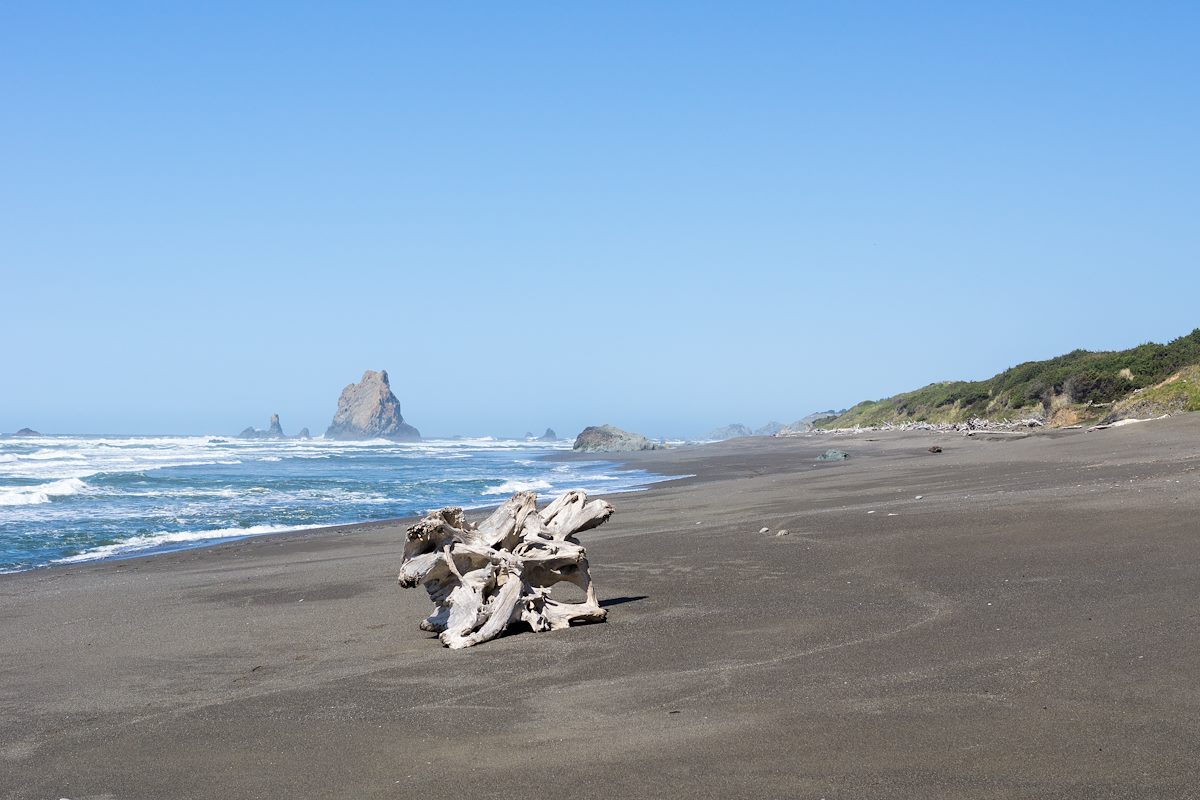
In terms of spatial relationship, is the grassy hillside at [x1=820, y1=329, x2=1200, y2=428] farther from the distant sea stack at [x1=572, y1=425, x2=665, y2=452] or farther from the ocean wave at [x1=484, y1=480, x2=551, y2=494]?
the distant sea stack at [x1=572, y1=425, x2=665, y2=452]

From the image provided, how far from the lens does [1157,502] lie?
10.2 meters

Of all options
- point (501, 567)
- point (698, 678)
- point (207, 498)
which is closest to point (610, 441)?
point (207, 498)

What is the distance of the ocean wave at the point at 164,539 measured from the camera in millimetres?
15898

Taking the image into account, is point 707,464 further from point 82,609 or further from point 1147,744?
point 1147,744

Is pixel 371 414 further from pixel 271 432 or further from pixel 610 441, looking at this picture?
pixel 610 441

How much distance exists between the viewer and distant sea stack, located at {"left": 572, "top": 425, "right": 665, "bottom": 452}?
70562 mm

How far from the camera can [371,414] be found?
5787 inches

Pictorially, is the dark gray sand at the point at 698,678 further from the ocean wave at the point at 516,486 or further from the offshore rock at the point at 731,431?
the offshore rock at the point at 731,431

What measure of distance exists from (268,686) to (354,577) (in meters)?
5.27

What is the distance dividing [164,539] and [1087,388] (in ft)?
110

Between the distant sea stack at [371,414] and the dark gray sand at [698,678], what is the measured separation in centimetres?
13746

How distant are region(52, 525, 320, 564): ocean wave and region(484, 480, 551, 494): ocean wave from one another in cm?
1027

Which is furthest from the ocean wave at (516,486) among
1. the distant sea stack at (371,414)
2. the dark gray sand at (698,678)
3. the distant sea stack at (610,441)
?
the distant sea stack at (371,414)

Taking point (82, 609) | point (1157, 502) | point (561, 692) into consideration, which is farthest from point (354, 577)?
point (1157, 502)
